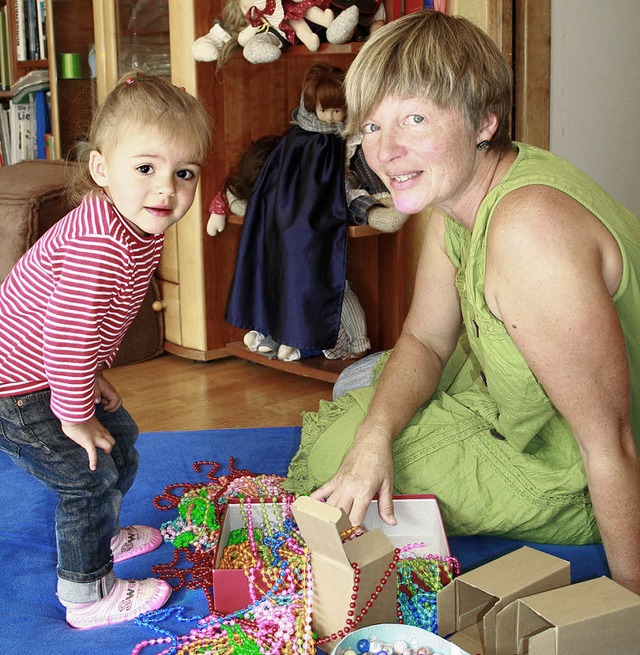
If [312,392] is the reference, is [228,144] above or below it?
above

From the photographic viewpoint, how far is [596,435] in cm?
108

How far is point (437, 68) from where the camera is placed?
114cm

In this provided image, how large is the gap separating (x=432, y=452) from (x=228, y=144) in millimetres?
1302

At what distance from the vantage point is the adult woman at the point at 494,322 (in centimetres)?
107

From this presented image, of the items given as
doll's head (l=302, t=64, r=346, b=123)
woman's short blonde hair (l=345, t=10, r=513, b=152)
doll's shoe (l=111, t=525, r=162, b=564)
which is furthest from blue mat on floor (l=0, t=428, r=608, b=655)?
doll's head (l=302, t=64, r=346, b=123)

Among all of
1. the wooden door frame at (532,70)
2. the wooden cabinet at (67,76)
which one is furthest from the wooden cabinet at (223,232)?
the wooden door frame at (532,70)

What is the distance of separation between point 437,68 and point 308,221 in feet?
3.43

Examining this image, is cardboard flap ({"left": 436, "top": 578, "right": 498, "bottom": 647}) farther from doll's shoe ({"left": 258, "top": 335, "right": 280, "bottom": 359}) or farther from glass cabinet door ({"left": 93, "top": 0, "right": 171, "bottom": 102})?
glass cabinet door ({"left": 93, "top": 0, "right": 171, "bottom": 102})

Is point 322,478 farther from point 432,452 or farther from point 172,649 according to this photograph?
point 172,649

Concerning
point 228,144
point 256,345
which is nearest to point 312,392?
point 256,345

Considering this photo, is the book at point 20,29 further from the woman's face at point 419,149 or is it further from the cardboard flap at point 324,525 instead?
the cardboard flap at point 324,525

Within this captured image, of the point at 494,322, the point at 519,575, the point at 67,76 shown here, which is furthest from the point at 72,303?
the point at 67,76

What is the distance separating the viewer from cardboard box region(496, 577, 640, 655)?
3.10ft

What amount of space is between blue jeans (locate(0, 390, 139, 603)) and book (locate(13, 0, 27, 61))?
2.36 m
